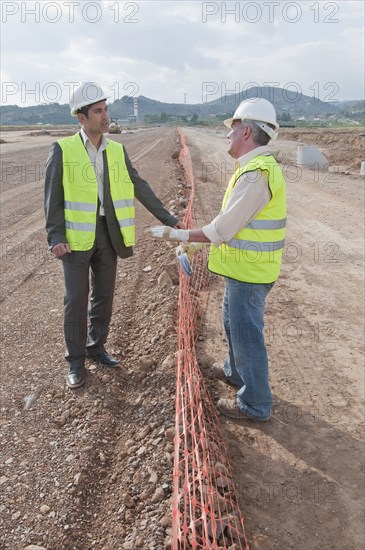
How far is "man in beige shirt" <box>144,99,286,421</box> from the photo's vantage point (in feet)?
9.30

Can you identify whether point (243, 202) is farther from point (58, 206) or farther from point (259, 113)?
point (58, 206)

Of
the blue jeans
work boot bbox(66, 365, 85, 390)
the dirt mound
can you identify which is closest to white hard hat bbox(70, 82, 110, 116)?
the blue jeans

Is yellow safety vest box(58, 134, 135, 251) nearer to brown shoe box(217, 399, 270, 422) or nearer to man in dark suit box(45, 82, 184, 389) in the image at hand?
man in dark suit box(45, 82, 184, 389)

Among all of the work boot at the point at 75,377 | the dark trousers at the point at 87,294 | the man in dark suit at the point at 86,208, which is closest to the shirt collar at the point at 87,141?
the man in dark suit at the point at 86,208

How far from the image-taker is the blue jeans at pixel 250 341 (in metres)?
3.17

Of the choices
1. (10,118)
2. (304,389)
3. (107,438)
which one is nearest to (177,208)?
(304,389)

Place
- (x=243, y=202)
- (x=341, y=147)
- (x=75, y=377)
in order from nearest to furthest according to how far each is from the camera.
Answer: (x=243, y=202)
(x=75, y=377)
(x=341, y=147)

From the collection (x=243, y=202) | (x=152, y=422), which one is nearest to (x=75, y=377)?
(x=152, y=422)

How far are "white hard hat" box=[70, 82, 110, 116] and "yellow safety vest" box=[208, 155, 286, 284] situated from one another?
45.2 inches

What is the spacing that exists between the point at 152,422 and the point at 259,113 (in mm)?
2235

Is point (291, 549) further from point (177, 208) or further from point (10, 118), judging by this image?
point (10, 118)

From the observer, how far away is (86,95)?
3203mm

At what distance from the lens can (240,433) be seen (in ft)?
11.2

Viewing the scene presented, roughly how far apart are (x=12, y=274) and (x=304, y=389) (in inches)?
167
